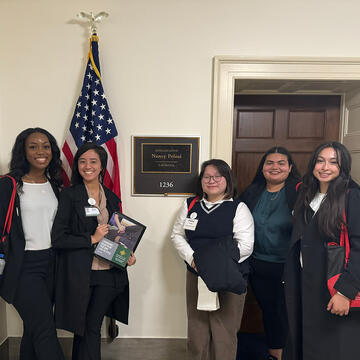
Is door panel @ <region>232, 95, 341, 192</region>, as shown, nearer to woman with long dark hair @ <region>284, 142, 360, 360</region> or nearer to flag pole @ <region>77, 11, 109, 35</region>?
woman with long dark hair @ <region>284, 142, 360, 360</region>

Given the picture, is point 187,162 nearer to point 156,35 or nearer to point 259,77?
point 259,77

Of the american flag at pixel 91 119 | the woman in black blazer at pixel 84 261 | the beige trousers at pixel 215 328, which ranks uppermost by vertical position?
the american flag at pixel 91 119

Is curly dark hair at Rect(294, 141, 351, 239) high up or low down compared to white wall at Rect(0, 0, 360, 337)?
down

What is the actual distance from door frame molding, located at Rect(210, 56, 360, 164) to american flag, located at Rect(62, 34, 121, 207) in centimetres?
84

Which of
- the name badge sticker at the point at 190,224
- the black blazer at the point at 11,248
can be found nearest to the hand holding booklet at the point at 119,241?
the name badge sticker at the point at 190,224

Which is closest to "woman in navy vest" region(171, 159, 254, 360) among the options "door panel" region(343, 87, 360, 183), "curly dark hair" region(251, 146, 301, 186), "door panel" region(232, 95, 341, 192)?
"curly dark hair" region(251, 146, 301, 186)

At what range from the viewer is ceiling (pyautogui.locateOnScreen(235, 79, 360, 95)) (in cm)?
238

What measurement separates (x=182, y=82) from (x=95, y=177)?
1.06 meters

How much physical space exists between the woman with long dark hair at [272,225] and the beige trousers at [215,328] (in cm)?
26

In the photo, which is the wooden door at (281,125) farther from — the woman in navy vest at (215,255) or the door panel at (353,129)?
the woman in navy vest at (215,255)

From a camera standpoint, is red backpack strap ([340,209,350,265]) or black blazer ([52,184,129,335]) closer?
red backpack strap ([340,209,350,265])

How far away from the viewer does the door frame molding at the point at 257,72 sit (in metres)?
2.25

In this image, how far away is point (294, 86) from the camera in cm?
252

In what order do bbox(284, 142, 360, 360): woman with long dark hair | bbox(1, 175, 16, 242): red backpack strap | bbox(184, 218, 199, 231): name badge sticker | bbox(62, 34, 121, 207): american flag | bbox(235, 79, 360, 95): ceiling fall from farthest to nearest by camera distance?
1. bbox(235, 79, 360, 95): ceiling
2. bbox(62, 34, 121, 207): american flag
3. bbox(184, 218, 199, 231): name badge sticker
4. bbox(1, 175, 16, 242): red backpack strap
5. bbox(284, 142, 360, 360): woman with long dark hair
